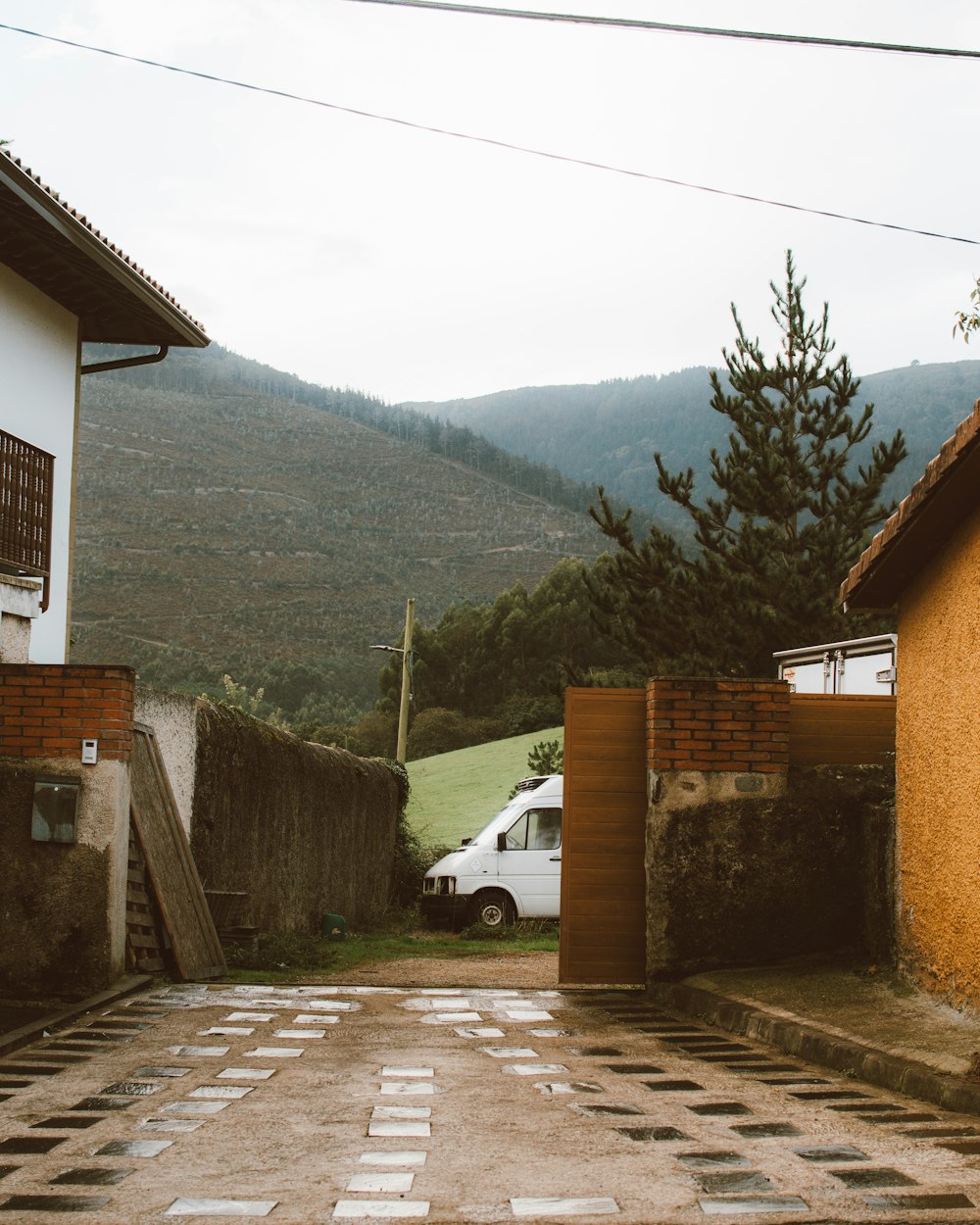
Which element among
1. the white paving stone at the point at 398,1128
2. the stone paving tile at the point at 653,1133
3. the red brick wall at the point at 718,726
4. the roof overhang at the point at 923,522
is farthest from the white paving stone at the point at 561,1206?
the red brick wall at the point at 718,726

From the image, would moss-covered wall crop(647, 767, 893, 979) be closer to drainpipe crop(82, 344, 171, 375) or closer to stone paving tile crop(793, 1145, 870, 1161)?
stone paving tile crop(793, 1145, 870, 1161)

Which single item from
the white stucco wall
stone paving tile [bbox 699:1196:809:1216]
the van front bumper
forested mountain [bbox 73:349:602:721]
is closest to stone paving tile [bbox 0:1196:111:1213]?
stone paving tile [bbox 699:1196:809:1216]

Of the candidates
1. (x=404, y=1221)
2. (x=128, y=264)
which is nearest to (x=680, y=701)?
(x=404, y=1221)

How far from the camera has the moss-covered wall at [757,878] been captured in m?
9.05

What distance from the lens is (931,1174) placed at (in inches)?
170

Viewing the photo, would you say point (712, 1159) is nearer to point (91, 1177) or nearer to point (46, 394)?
point (91, 1177)

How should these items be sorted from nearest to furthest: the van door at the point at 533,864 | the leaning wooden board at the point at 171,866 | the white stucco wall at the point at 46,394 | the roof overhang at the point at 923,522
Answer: the roof overhang at the point at 923,522 < the leaning wooden board at the point at 171,866 < the white stucco wall at the point at 46,394 < the van door at the point at 533,864

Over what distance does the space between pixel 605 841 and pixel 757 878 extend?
111cm

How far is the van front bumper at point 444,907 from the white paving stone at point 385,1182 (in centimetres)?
1422

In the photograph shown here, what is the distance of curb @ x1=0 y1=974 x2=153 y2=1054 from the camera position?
6923 millimetres

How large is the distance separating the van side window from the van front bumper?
3.28 feet

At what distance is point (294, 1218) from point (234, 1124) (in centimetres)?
136

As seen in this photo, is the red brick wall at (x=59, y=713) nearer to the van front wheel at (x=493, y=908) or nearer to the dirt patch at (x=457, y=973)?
the dirt patch at (x=457, y=973)

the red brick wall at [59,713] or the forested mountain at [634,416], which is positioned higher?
the forested mountain at [634,416]
